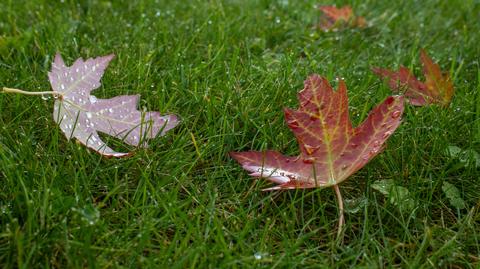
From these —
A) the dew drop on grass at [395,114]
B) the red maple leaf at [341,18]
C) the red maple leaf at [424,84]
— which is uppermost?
the dew drop on grass at [395,114]

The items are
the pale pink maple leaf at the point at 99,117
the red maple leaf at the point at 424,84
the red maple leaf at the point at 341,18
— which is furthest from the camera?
the red maple leaf at the point at 341,18

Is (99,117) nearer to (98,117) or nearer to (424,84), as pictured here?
(98,117)

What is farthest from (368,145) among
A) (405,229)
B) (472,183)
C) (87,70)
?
(87,70)

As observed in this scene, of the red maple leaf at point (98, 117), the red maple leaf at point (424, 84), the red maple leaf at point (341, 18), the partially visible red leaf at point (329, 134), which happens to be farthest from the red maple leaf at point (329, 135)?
the red maple leaf at point (341, 18)

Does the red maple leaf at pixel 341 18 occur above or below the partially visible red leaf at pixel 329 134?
below

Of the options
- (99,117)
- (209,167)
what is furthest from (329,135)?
(99,117)

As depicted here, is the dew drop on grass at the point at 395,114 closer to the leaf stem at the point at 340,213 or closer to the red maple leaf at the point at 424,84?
the leaf stem at the point at 340,213

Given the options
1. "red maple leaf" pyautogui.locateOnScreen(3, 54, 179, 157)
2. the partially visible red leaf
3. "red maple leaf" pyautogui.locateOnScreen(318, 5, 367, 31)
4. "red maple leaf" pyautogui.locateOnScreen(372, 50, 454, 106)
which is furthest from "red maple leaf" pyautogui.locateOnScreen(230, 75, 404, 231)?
"red maple leaf" pyautogui.locateOnScreen(318, 5, 367, 31)
